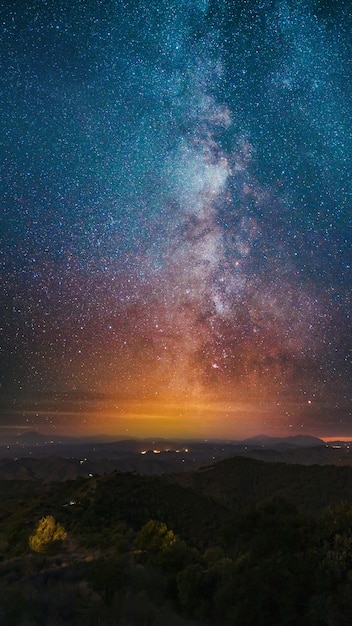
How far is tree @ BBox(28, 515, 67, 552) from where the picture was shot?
34.9m

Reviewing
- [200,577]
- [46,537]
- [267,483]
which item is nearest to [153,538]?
[46,537]

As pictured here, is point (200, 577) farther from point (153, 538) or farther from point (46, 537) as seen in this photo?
point (46, 537)

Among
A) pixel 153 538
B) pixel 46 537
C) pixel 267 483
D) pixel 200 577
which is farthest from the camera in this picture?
pixel 267 483

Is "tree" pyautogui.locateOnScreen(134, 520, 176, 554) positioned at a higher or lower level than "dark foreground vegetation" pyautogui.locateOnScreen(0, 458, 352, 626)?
lower

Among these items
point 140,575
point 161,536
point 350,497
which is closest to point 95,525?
point 161,536

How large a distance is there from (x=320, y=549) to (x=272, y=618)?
5314 mm

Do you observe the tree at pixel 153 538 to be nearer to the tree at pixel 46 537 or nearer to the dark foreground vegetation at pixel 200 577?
the dark foreground vegetation at pixel 200 577

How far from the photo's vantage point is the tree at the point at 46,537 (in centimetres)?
3491

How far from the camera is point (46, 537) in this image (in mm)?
36656

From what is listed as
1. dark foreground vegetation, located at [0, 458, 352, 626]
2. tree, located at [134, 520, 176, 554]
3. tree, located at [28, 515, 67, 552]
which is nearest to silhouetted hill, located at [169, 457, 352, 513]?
tree, located at [28, 515, 67, 552]

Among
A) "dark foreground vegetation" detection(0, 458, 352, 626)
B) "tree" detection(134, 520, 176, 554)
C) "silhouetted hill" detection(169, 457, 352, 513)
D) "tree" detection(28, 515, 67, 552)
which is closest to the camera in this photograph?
"dark foreground vegetation" detection(0, 458, 352, 626)

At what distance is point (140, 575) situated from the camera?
19.3m

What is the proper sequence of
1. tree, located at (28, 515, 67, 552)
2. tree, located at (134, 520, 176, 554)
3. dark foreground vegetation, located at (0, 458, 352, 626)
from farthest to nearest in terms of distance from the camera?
tree, located at (28, 515, 67, 552)
tree, located at (134, 520, 176, 554)
dark foreground vegetation, located at (0, 458, 352, 626)

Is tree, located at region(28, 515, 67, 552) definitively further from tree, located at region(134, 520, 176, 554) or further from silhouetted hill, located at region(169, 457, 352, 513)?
silhouetted hill, located at region(169, 457, 352, 513)
